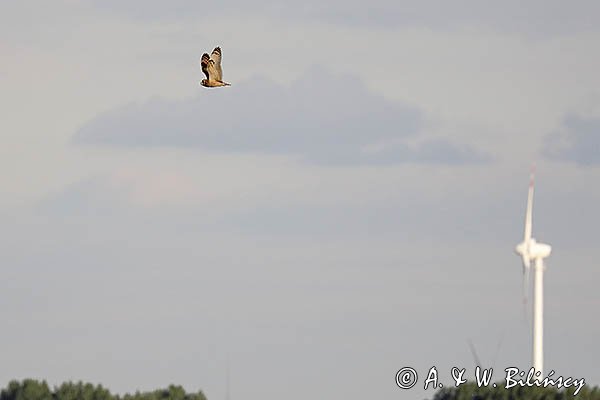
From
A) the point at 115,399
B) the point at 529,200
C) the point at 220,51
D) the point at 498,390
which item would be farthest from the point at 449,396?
the point at 220,51

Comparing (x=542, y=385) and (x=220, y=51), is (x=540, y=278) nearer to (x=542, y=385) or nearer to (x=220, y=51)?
(x=542, y=385)

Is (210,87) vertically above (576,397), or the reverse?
(576,397)

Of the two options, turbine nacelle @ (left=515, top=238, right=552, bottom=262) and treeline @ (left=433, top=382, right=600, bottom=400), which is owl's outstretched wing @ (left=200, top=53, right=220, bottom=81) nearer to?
turbine nacelle @ (left=515, top=238, right=552, bottom=262)

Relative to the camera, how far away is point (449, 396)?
19738cm

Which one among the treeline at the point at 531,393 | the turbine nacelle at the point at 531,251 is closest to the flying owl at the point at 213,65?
the turbine nacelle at the point at 531,251

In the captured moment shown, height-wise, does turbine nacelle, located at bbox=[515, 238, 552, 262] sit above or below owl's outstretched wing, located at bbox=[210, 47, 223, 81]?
above

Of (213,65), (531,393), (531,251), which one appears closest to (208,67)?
(213,65)

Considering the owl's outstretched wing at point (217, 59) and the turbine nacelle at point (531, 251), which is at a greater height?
the turbine nacelle at point (531, 251)

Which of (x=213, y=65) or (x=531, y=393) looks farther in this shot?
(x=531, y=393)

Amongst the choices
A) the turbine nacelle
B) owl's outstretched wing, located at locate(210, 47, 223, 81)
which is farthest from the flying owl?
the turbine nacelle

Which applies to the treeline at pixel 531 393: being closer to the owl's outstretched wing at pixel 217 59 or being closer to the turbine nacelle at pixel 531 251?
the turbine nacelle at pixel 531 251

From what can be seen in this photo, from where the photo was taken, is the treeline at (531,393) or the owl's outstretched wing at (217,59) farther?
the treeline at (531,393)

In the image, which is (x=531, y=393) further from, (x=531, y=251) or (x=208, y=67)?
(x=208, y=67)

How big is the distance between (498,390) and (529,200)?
175 ft
